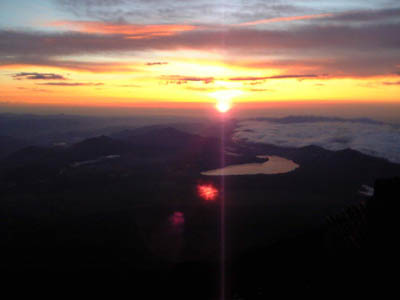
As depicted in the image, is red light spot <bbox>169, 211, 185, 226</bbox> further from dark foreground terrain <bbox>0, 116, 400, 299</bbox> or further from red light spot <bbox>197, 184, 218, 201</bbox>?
red light spot <bbox>197, 184, 218, 201</bbox>

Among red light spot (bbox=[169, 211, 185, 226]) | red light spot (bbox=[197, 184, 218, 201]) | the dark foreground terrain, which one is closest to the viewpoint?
the dark foreground terrain

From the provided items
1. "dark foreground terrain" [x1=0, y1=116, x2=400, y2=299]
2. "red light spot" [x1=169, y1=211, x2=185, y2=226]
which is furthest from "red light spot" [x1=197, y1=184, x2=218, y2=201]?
"red light spot" [x1=169, y1=211, x2=185, y2=226]

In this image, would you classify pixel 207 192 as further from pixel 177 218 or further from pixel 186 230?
pixel 186 230

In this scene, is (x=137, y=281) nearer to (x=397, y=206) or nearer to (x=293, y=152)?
(x=397, y=206)

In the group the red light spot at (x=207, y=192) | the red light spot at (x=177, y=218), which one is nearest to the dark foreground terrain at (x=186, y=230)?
the red light spot at (x=177, y=218)

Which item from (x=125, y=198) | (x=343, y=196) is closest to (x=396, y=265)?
(x=125, y=198)

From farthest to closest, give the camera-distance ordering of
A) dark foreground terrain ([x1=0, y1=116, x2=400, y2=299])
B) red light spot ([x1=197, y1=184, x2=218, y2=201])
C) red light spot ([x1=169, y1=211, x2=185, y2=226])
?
red light spot ([x1=197, y1=184, x2=218, y2=201]) < red light spot ([x1=169, y1=211, x2=185, y2=226]) < dark foreground terrain ([x1=0, y1=116, x2=400, y2=299])

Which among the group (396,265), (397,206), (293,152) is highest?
(397,206)
